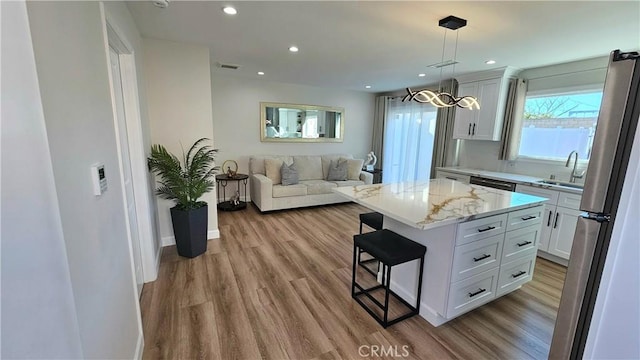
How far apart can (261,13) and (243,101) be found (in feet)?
10.1

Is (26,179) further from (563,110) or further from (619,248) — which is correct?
(563,110)

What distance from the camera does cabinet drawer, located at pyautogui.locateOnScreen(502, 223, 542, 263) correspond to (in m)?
2.22

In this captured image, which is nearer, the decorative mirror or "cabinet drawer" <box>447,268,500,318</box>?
"cabinet drawer" <box>447,268,500,318</box>

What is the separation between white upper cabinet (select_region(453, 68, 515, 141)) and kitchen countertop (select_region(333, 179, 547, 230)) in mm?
1777

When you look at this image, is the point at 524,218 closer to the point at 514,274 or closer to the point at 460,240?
the point at 514,274

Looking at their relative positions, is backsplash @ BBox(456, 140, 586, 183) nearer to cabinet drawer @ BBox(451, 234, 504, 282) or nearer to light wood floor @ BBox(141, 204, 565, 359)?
light wood floor @ BBox(141, 204, 565, 359)

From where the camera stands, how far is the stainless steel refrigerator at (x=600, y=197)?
2.67ft

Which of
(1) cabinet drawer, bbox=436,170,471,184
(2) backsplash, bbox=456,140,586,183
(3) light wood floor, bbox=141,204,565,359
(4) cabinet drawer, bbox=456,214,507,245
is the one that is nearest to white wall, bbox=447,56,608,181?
(2) backsplash, bbox=456,140,586,183

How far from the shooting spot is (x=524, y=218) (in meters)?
2.25

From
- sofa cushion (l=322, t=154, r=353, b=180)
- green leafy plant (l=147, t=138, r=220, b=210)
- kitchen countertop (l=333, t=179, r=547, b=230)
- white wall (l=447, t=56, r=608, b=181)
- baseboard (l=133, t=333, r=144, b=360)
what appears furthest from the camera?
sofa cushion (l=322, t=154, r=353, b=180)

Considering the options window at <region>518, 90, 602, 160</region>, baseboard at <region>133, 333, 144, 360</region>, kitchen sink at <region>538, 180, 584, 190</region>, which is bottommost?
baseboard at <region>133, 333, 144, 360</region>

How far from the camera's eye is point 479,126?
4.17 m

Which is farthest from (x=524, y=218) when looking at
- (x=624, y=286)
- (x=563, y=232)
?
(x=624, y=286)

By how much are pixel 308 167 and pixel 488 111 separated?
3196 mm
